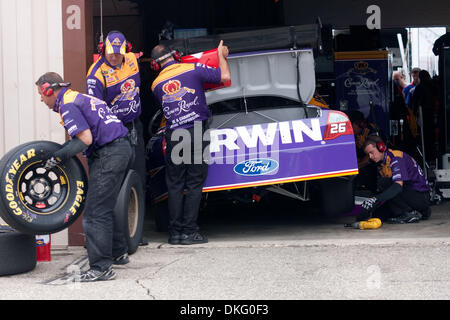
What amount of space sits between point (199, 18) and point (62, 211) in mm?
9738

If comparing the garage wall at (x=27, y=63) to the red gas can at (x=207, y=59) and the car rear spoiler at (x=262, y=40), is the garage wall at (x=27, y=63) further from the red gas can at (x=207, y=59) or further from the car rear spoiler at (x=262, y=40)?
the red gas can at (x=207, y=59)

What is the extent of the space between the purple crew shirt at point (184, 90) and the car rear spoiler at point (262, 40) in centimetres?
52

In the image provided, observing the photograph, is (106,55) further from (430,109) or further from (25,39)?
(430,109)

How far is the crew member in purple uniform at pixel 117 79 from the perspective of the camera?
281 inches

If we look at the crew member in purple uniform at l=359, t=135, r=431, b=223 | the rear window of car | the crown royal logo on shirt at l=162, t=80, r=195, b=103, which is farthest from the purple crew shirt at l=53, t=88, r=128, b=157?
the crew member in purple uniform at l=359, t=135, r=431, b=223

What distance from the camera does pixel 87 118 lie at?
237 inches

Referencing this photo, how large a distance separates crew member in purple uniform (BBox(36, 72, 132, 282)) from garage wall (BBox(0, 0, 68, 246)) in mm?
1444

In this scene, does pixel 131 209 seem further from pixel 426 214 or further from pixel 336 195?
pixel 426 214

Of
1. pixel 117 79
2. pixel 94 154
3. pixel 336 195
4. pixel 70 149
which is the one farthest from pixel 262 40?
pixel 70 149

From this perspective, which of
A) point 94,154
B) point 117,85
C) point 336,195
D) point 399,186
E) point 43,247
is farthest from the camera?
point 399,186

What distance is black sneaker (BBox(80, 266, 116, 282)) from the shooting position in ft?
19.6

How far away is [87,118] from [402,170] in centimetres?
394

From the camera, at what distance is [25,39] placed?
751 centimetres
